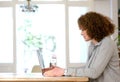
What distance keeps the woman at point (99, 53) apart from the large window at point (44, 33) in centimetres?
390

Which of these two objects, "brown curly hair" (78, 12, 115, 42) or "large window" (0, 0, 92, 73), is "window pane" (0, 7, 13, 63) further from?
"brown curly hair" (78, 12, 115, 42)

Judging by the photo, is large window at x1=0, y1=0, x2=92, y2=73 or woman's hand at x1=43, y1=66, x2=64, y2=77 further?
large window at x1=0, y1=0, x2=92, y2=73

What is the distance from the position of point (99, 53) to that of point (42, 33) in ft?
14.0

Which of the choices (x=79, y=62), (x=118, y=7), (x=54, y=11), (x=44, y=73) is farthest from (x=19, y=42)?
(x=44, y=73)

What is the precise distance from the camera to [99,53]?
5.64 feet

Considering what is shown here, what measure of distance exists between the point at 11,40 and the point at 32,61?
2.39ft

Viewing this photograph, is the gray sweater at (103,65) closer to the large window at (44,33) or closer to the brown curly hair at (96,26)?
the brown curly hair at (96,26)

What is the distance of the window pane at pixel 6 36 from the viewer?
576 cm

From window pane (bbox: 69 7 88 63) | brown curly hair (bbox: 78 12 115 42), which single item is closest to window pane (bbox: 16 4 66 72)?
window pane (bbox: 69 7 88 63)

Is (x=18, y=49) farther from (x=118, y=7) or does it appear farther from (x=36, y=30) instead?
(x=118, y=7)

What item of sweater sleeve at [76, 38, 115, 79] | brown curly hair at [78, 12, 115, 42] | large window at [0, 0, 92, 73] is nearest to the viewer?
sweater sleeve at [76, 38, 115, 79]

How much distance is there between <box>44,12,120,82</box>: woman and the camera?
169 centimetres

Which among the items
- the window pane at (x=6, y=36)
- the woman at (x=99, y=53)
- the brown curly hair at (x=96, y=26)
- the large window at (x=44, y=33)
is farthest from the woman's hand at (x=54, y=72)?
the window pane at (x=6, y=36)

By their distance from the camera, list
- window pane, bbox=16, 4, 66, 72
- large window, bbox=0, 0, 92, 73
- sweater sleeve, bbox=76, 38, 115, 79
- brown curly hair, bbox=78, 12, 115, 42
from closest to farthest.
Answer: sweater sleeve, bbox=76, 38, 115, 79 < brown curly hair, bbox=78, 12, 115, 42 < large window, bbox=0, 0, 92, 73 < window pane, bbox=16, 4, 66, 72
